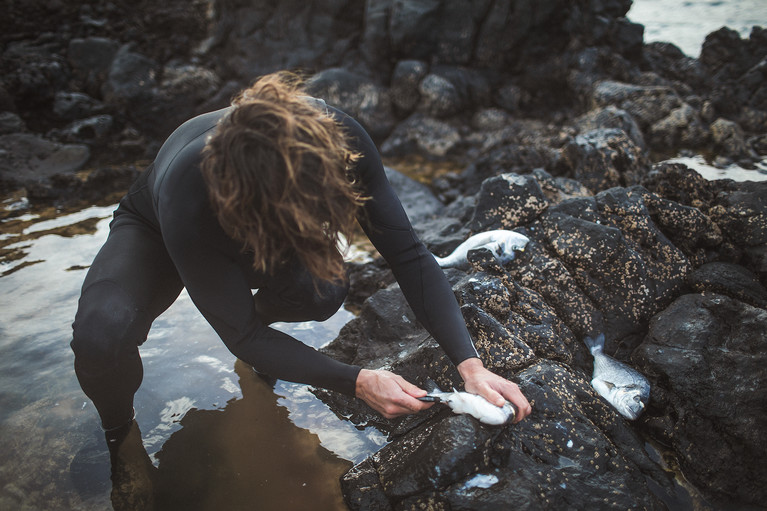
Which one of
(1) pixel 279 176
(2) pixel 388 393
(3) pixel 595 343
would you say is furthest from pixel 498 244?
(1) pixel 279 176

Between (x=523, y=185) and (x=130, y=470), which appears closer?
(x=130, y=470)

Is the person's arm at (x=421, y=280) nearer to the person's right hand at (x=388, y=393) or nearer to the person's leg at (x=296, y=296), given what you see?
the person's right hand at (x=388, y=393)

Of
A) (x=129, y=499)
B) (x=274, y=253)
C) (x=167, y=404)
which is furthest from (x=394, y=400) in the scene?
(x=167, y=404)

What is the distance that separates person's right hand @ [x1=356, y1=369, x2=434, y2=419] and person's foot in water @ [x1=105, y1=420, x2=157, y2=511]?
115 cm

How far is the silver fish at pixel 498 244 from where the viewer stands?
10.1 ft

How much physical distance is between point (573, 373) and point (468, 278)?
766mm

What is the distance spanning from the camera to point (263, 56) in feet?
31.9

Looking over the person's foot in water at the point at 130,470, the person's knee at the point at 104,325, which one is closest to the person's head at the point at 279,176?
the person's knee at the point at 104,325

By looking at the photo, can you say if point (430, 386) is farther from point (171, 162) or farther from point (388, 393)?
point (171, 162)

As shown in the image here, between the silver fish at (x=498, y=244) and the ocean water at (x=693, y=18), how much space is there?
11.0 m

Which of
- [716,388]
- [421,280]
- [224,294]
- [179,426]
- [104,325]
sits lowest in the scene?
[179,426]

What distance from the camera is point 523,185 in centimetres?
339

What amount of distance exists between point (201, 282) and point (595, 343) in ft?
7.20

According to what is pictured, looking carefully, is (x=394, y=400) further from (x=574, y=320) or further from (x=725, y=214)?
(x=725, y=214)
